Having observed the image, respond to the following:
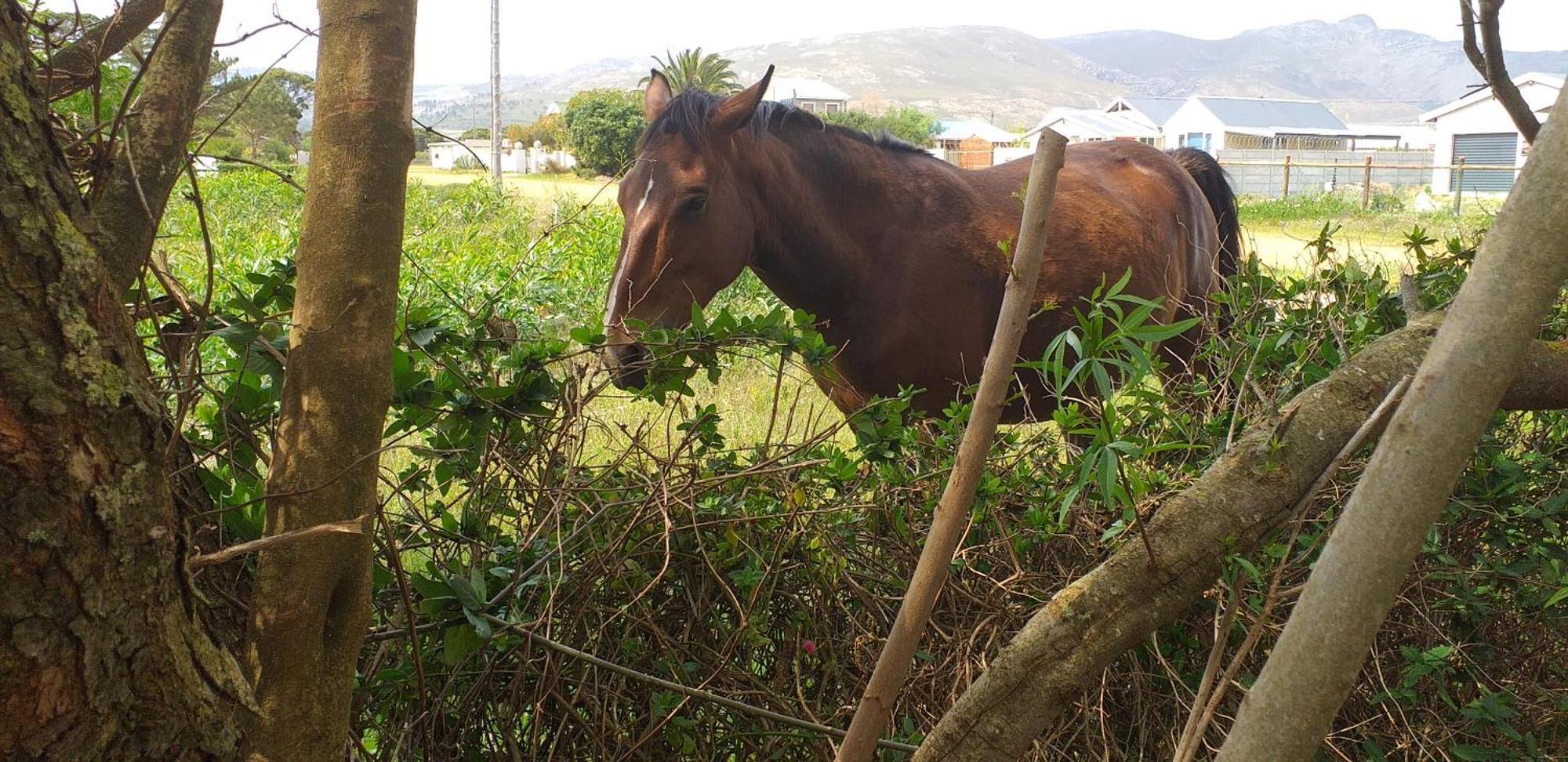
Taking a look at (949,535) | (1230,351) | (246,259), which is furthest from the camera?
(246,259)

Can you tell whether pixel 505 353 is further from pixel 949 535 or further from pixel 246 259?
pixel 246 259

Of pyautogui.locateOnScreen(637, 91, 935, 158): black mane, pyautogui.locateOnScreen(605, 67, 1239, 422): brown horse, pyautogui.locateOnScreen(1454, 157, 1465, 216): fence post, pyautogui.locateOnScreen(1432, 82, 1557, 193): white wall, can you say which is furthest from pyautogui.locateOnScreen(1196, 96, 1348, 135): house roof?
pyautogui.locateOnScreen(637, 91, 935, 158): black mane

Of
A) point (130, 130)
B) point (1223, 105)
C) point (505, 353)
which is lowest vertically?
point (505, 353)

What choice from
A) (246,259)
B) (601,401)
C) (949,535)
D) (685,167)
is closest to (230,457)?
(949,535)

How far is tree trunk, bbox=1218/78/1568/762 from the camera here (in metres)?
0.99

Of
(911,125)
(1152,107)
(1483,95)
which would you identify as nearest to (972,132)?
(1152,107)

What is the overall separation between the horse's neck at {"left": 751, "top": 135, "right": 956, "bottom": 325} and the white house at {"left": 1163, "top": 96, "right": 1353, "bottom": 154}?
7770cm

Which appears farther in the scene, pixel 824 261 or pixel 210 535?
pixel 824 261

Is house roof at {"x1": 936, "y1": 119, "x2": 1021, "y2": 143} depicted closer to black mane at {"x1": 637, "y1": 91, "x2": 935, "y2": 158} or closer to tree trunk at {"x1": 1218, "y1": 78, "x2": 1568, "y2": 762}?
black mane at {"x1": 637, "y1": 91, "x2": 935, "y2": 158}

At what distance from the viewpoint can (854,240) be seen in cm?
433

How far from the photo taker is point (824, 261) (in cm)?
427

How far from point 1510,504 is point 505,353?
8.43ft

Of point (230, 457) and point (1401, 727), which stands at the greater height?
point (230, 457)

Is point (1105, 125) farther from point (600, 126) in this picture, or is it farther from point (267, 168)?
point (267, 168)
